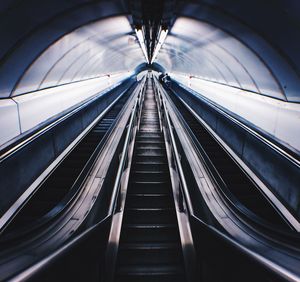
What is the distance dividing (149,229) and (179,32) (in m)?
5.75

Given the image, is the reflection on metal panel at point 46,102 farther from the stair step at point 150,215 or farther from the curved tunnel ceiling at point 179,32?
the stair step at point 150,215

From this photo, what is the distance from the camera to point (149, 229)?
305 centimetres

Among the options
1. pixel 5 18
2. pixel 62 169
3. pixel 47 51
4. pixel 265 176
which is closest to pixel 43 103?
pixel 47 51

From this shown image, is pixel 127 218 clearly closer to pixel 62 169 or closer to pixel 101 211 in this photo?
pixel 101 211

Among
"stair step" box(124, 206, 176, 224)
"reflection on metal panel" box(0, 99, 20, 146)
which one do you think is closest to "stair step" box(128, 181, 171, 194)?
"stair step" box(124, 206, 176, 224)

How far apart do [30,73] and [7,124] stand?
4.46ft

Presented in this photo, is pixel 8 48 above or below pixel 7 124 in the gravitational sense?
above

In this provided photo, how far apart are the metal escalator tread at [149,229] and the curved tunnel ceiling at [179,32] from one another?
9.42 feet

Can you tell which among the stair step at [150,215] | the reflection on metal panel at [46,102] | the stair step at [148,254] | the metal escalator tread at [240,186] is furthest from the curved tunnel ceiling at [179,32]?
the stair step at [148,254]

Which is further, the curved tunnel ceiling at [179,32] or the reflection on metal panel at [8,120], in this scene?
the reflection on metal panel at [8,120]

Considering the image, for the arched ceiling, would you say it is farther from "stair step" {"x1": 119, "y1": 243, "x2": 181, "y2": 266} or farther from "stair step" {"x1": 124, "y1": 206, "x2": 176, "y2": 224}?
"stair step" {"x1": 119, "y1": 243, "x2": 181, "y2": 266}

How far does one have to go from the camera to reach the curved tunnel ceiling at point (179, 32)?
10.5 feet

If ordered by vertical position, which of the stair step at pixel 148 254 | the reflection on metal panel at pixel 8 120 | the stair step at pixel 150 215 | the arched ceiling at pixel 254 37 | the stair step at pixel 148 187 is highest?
the arched ceiling at pixel 254 37

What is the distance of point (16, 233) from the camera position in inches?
94.2
